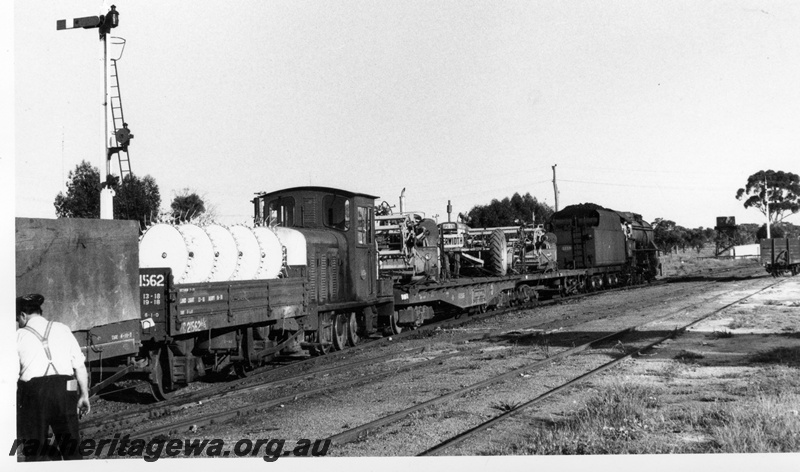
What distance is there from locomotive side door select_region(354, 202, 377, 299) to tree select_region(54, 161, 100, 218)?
16.5 feet

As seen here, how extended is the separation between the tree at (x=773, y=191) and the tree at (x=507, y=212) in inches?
1222

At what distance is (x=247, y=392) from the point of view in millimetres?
9227

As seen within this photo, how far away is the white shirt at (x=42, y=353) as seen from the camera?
5.46 meters

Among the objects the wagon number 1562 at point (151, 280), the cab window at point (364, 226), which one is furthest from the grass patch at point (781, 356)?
the wagon number 1562 at point (151, 280)

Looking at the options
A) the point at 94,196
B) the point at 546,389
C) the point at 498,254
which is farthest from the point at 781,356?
the point at 94,196

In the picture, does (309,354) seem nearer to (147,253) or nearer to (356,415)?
(147,253)

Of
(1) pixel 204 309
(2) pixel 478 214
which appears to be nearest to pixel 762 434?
(1) pixel 204 309

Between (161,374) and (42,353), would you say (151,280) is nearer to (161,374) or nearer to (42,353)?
(161,374)

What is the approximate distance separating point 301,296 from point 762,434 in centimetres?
759

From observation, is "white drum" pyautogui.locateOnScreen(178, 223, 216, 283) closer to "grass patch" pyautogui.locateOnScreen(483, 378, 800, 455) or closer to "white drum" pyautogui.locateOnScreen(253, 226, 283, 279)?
"white drum" pyautogui.locateOnScreen(253, 226, 283, 279)

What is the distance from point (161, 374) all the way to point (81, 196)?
463 cm

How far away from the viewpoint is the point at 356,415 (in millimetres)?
7594

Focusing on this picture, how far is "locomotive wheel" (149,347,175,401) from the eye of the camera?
894 cm
